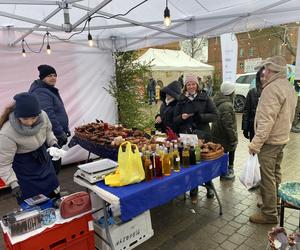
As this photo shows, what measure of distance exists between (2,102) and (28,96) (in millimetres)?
2452

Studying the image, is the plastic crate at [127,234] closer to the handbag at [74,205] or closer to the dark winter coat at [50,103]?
the handbag at [74,205]

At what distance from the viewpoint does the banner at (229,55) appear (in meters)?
7.99

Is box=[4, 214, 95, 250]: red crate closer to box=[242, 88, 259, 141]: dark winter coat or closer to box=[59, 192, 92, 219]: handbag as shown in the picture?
box=[59, 192, 92, 219]: handbag

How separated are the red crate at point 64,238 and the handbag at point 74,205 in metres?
0.06

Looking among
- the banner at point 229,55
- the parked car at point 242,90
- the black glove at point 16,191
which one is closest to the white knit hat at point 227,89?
the black glove at point 16,191

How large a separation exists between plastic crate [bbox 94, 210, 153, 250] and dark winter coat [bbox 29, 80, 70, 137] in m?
1.53

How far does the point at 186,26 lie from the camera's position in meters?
4.13

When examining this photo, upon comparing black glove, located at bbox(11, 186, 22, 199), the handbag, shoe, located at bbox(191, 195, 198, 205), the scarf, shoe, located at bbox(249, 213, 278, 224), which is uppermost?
the scarf

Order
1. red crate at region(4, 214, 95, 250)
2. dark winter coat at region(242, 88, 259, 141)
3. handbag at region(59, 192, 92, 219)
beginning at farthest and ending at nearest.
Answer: dark winter coat at region(242, 88, 259, 141) < handbag at region(59, 192, 92, 219) < red crate at region(4, 214, 95, 250)

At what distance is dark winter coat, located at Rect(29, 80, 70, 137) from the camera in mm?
3301

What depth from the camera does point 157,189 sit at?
224cm

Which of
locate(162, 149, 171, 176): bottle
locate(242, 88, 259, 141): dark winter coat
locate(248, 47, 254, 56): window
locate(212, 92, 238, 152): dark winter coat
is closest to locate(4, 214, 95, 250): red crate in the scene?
locate(162, 149, 171, 176): bottle

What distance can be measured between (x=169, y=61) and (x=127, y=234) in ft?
28.3

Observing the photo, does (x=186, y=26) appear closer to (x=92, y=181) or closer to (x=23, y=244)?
(x=92, y=181)
